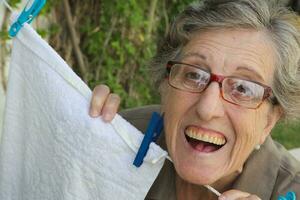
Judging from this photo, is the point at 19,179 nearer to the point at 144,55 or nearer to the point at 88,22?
the point at 88,22

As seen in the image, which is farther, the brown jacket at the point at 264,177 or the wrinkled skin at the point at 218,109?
the brown jacket at the point at 264,177

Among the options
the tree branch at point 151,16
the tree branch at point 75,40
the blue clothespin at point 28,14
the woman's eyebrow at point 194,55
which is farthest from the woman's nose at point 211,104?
the tree branch at point 151,16

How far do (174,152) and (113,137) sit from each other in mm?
220

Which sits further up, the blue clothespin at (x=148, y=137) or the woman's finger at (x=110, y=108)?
the woman's finger at (x=110, y=108)

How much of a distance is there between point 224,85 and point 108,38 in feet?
8.80

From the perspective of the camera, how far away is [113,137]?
75.0 inches

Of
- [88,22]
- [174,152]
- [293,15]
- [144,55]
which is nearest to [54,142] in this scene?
[174,152]

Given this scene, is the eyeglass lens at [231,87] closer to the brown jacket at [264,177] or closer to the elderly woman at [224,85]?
the elderly woman at [224,85]

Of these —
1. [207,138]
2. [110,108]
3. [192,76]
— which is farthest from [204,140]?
[110,108]

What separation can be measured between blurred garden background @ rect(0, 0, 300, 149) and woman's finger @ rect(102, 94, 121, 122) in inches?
77.5

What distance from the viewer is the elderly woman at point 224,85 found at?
1807mm

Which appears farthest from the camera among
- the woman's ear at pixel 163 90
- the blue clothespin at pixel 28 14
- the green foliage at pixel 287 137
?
the green foliage at pixel 287 137

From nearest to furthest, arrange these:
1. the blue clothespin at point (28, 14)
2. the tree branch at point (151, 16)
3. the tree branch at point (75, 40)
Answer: the blue clothespin at point (28, 14) < the tree branch at point (75, 40) < the tree branch at point (151, 16)

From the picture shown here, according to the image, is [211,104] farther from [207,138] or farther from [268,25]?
[268,25]
